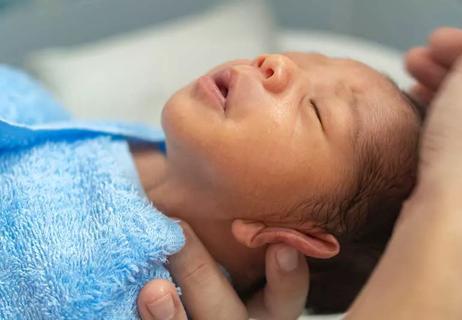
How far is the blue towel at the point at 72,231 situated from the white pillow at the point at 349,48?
693mm

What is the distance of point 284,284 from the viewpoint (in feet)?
2.93

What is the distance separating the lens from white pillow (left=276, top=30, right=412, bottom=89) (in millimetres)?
1485

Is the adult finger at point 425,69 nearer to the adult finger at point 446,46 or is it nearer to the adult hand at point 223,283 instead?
the adult finger at point 446,46

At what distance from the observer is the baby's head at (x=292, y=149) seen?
87 cm

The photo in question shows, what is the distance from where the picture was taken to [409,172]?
91 cm

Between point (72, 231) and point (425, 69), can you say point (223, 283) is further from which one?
point (425, 69)

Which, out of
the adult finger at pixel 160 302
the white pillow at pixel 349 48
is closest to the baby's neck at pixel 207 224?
the adult finger at pixel 160 302

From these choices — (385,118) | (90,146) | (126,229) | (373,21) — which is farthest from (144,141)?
(373,21)

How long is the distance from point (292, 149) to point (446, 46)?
0.28 m

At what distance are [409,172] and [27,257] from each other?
49cm

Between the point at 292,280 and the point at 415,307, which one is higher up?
the point at 415,307

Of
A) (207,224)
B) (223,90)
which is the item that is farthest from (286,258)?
(223,90)

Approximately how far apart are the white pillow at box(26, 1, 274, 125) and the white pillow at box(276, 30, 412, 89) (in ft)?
0.19

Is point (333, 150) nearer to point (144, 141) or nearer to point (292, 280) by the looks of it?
point (292, 280)
